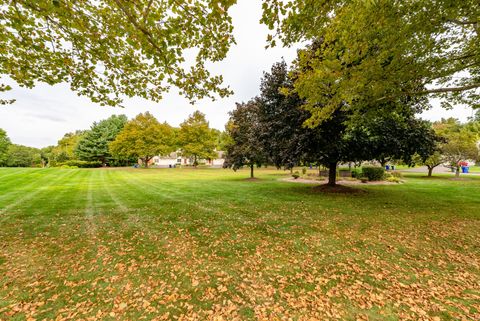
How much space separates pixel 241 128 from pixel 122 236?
17225 millimetres

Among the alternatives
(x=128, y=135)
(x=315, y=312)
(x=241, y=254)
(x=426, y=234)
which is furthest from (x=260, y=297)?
(x=128, y=135)

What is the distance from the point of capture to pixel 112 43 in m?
6.02

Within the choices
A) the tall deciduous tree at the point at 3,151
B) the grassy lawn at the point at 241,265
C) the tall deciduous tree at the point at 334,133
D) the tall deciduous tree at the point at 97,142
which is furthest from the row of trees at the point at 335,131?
the tall deciduous tree at the point at 3,151

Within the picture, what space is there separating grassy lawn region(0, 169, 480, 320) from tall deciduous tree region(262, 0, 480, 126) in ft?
16.6

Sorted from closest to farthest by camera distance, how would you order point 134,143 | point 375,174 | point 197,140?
→ point 375,174 → point 134,143 → point 197,140

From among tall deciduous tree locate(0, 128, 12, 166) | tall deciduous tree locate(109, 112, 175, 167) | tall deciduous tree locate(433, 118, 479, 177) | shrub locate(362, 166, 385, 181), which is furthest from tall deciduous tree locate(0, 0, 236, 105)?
tall deciduous tree locate(0, 128, 12, 166)

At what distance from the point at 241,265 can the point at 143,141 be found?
46.4 m

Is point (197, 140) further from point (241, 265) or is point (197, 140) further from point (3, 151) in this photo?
point (241, 265)

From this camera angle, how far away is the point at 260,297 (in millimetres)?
3625

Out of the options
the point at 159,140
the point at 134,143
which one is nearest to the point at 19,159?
the point at 134,143

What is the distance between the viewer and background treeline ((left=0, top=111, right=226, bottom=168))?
45719mm

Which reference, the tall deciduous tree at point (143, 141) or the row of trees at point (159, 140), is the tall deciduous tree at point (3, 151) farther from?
the row of trees at point (159, 140)

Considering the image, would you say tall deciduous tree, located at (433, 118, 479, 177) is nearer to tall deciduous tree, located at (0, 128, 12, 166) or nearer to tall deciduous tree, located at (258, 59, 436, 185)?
tall deciduous tree, located at (258, 59, 436, 185)

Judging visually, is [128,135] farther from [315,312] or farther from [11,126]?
[315,312]
